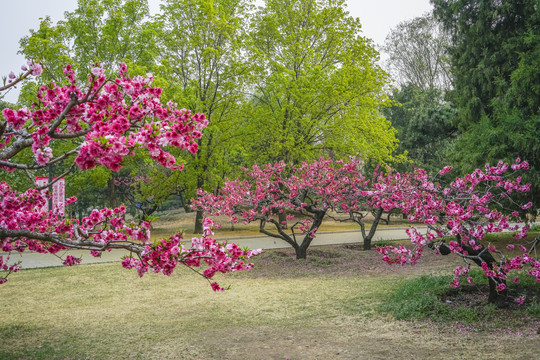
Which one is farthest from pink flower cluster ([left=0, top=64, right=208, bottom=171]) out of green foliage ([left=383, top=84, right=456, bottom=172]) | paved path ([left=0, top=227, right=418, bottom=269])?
green foliage ([left=383, top=84, right=456, bottom=172])

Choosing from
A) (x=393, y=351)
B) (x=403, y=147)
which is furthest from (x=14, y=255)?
(x=403, y=147)

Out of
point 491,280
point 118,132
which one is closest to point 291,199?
point 491,280

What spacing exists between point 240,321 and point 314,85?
12672mm

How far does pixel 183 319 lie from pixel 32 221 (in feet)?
8.95

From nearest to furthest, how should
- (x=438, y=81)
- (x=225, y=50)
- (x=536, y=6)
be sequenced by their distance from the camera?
(x=536, y=6) < (x=225, y=50) < (x=438, y=81)

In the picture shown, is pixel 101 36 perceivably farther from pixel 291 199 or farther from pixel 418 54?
pixel 418 54

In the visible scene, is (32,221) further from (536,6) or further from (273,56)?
(273,56)

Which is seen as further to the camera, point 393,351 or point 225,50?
point 225,50

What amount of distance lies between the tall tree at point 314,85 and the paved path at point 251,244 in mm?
3401

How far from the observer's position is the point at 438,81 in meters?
27.4

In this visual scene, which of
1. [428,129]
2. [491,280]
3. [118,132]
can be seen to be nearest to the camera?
[118,132]

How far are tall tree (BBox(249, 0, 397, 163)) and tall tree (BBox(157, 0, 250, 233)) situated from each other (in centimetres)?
99

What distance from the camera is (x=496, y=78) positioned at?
12.1 meters

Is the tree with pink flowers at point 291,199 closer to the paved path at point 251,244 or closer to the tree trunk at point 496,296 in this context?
the paved path at point 251,244
